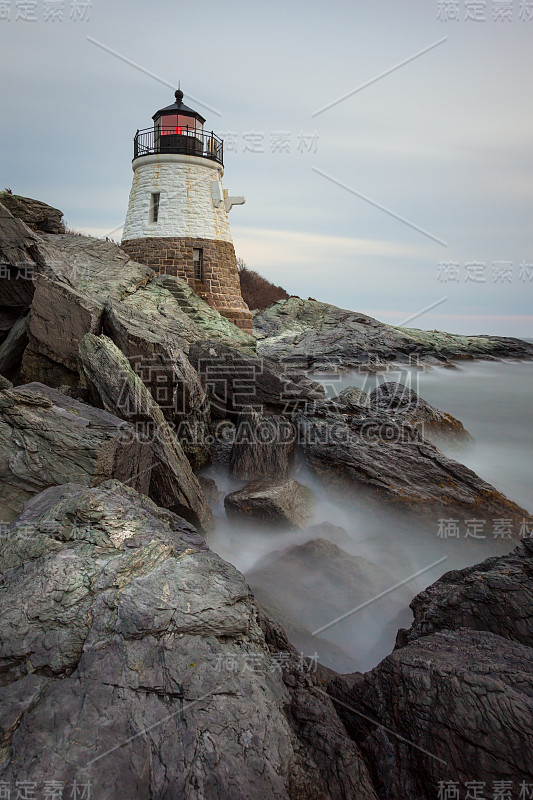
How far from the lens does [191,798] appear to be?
2795mm

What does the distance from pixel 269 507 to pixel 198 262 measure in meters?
15.7

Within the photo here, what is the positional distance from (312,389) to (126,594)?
861 centimetres

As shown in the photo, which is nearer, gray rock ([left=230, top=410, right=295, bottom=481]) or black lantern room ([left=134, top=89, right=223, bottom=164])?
gray rock ([left=230, top=410, right=295, bottom=481])

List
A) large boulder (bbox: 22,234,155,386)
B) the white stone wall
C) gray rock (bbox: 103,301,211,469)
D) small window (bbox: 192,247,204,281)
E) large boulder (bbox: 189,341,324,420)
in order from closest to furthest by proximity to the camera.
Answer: large boulder (bbox: 22,234,155,386) < gray rock (bbox: 103,301,211,469) < large boulder (bbox: 189,341,324,420) < the white stone wall < small window (bbox: 192,247,204,281)

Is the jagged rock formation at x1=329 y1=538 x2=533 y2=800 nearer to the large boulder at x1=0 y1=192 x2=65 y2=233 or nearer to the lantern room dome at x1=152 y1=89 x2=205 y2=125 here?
the large boulder at x1=0 y1=192 x2=65 y2=233

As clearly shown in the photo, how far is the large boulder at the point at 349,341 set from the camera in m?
28.1

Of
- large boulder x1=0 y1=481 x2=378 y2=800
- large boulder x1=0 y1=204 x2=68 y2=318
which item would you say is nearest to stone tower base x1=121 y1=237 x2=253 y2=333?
large boulder x1=0 y1=204 x2=68 y2=318

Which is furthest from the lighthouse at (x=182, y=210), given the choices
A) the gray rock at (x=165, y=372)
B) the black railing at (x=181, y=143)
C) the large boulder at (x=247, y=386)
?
the gray rock at (x=165, y=372)

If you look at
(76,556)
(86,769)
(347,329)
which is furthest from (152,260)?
(86,769)

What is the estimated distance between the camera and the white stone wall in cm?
2102

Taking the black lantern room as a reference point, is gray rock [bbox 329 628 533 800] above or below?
below

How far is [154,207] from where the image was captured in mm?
21422

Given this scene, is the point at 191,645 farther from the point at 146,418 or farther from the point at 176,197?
the point at 176,197

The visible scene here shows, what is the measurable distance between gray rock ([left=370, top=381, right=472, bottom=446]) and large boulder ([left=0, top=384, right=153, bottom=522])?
6.96 m
